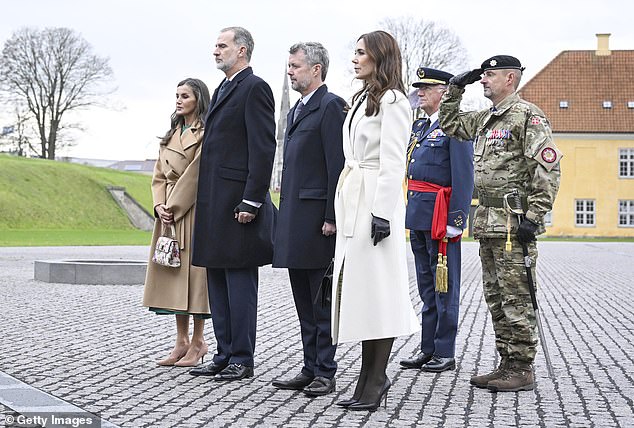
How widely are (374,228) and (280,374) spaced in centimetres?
180

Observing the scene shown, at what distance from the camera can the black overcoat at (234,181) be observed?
7.11 m

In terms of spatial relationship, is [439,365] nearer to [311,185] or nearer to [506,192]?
[506,192]

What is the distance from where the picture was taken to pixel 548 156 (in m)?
6.65

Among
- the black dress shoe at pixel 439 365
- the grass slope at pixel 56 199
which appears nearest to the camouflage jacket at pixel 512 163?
the black dress shoe at pixel 439 365

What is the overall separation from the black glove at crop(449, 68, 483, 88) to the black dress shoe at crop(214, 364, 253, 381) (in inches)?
97.4

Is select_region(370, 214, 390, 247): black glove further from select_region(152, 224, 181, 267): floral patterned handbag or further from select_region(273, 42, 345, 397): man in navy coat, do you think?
select_region(152, 224, 181, 267): floral patterned handbag

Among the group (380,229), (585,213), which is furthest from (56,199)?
(380,229)

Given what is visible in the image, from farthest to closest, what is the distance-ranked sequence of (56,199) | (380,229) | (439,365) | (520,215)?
(56,199)
(439,365)
(520,215)
(380,229)

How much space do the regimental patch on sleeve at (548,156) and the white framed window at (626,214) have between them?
60888mm

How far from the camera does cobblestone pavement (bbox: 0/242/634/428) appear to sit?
5746 mm

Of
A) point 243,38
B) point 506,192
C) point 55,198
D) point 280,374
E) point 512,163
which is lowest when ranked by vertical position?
point 280,374

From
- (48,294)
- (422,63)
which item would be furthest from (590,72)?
(48,294)

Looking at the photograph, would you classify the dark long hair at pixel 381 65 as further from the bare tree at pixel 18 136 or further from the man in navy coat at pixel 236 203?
the bare tree at pixel 18 136

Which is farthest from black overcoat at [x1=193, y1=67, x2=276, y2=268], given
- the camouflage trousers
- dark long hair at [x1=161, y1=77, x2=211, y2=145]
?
the camouflage trousers
